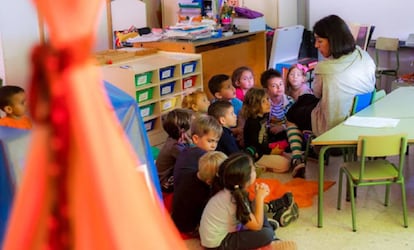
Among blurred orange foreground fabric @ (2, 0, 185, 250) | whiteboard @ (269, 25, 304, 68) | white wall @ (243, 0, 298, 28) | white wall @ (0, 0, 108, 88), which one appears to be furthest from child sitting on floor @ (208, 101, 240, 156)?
blurred orange foreground fabric @ (2, 0, 185, 250)

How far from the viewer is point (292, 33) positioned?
618cm

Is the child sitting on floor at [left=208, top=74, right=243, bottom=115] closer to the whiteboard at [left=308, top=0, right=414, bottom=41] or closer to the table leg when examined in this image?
the table leg

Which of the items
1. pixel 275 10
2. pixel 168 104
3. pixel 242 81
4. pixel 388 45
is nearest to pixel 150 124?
pixel 168 104

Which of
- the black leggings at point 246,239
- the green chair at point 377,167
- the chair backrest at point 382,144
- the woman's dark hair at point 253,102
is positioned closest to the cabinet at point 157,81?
the woman's dark hair at point 253,102

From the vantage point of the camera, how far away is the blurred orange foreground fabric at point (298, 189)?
11.9 feet

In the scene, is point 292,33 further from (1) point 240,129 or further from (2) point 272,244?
(2) point 272,244

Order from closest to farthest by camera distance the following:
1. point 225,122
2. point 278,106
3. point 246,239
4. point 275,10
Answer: point 246,239 → point 225,122 → point 278,106 → point 275,10

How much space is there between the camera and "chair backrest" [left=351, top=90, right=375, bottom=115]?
3.63m

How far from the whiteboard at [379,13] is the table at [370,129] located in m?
2.33

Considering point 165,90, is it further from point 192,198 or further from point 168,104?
point 192,198

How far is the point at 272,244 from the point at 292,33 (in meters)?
3.63

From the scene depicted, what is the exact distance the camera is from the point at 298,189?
3.78 metres

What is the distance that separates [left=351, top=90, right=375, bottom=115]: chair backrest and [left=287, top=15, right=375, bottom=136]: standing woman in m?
0.06

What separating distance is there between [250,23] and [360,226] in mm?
3125
